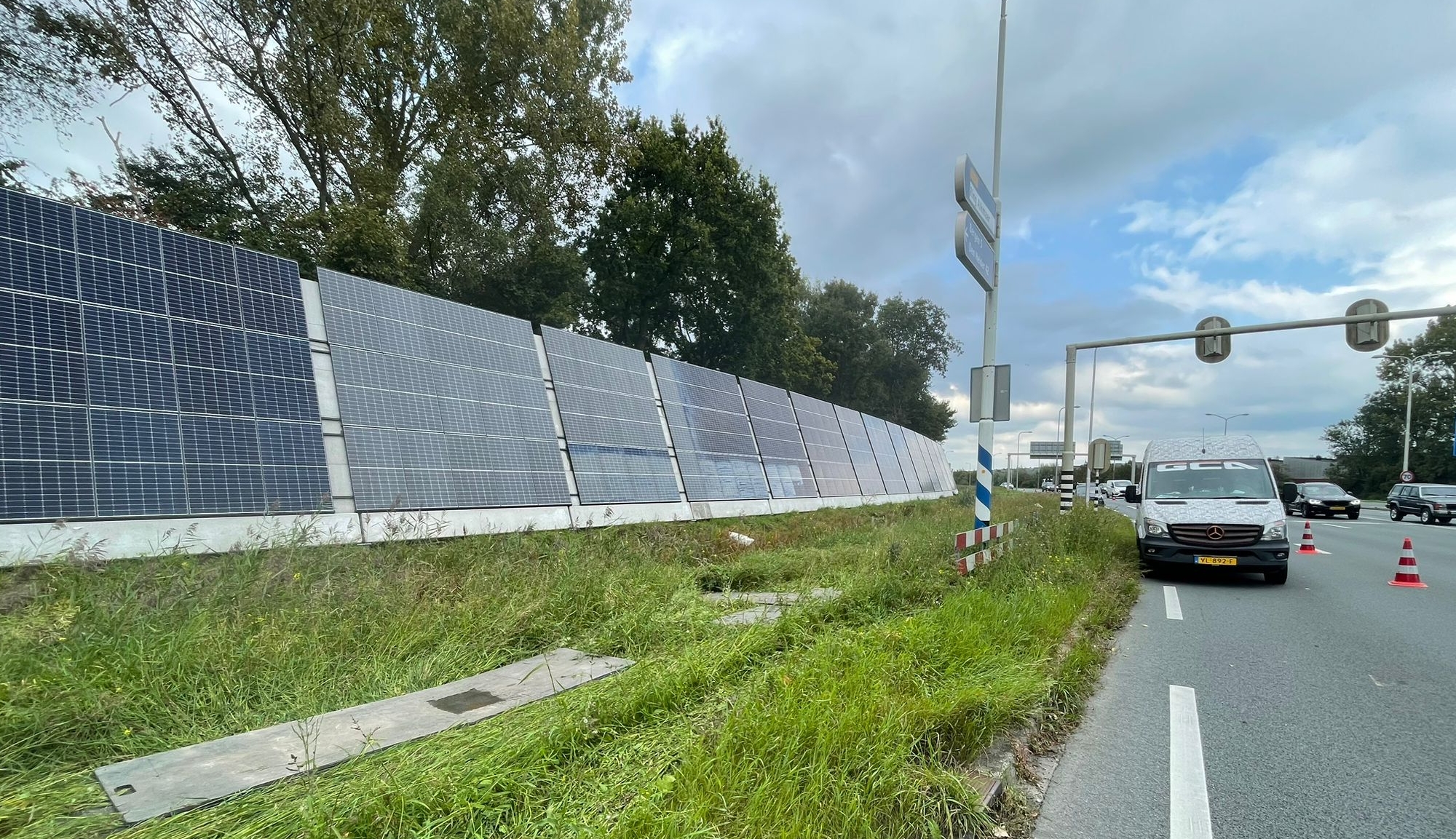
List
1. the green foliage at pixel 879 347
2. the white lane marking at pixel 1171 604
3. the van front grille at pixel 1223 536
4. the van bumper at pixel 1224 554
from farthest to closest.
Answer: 1. the green foliage at pixel 879 347
2. the van front grille at pixel 1223 536
3. the van bumper at pixel 1224 554
4. the white lane marking at pixel 1171 604

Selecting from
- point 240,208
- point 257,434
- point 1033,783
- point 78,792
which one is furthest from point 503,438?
point 240,208

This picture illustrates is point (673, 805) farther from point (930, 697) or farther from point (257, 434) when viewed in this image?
point (257, 434)

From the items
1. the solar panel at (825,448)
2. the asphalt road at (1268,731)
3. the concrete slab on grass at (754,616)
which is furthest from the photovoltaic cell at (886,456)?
the concrete slab on grass at (754,616)

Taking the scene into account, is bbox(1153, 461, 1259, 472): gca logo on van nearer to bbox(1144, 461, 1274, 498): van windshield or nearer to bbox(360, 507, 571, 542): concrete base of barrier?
bbox(1144, 461, 1274, 498): van windshield

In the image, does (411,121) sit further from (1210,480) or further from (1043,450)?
(1043,450)

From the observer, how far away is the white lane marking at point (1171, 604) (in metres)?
8.10

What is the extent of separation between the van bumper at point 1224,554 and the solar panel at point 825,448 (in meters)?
7.36

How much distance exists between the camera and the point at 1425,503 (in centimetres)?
2794

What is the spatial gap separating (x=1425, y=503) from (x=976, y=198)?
107 ft

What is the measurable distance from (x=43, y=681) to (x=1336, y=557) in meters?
20.0

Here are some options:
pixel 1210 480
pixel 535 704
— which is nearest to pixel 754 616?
pixel 535 704

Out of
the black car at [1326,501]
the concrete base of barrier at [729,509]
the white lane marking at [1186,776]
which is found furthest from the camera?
the black car at [1326,501]

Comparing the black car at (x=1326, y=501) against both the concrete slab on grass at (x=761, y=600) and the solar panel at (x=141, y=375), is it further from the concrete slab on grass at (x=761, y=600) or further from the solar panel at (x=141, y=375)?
the solar panel at (x=141, y=375)

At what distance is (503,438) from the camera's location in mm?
8742
